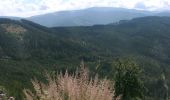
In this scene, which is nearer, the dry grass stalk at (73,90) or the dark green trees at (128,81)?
the dry grass stalk at (73,90)

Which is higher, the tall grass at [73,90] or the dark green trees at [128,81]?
the tall grass at [73,90]

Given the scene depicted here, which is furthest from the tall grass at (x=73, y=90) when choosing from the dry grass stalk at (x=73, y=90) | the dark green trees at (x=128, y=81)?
the dark green trees at (x=128, y=81)

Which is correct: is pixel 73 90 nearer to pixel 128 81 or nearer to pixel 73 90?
pixel 73 90

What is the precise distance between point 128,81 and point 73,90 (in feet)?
67.7

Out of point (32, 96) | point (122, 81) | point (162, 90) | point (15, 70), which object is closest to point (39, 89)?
point (32, 96)

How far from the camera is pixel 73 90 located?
21.3 feet

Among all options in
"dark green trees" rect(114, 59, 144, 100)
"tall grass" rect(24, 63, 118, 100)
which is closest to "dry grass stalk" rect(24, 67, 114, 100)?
"tall grass" rect(24, 63, 118, 100)

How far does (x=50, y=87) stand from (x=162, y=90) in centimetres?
11799

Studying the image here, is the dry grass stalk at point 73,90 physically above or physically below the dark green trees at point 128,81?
above

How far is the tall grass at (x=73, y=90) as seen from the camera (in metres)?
6.48

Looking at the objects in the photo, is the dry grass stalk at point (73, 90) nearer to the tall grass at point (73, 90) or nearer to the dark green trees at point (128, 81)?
the tall grass at point (73, 90)

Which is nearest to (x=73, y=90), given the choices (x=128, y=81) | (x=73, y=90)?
(x=73, y=90)

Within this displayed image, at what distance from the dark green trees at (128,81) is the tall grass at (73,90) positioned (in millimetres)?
18296

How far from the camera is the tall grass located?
255 inches
